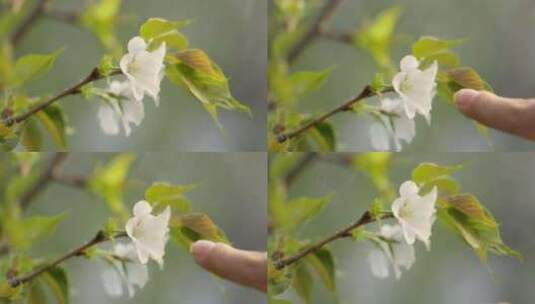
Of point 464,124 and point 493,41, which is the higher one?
point 493,41

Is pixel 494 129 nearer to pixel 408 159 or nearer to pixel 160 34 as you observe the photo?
pixel 408 159

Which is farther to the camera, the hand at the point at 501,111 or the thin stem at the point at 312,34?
the thin stem at the point at 312,34

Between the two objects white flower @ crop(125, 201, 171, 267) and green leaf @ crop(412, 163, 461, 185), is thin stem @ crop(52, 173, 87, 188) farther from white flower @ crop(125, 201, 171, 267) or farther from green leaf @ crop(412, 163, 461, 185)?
green leaf @ crop(412, 163, 461, 185)

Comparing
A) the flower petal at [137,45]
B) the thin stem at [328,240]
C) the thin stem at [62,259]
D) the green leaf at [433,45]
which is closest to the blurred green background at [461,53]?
the green leaf at [433,45]

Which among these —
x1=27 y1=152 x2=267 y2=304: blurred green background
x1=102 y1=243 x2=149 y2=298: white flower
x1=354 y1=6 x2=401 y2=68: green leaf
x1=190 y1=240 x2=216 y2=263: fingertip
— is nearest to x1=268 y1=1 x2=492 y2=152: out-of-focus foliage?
x1=354 y1=6 x2=401 y2=68: green leaf

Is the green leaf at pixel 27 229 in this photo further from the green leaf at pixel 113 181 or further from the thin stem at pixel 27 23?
the thin stem at pixel 27 23

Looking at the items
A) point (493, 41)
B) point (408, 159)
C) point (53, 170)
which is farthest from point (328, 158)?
point (53, 170)

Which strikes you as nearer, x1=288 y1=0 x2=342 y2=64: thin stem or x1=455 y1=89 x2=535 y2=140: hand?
x1=455 y1=89 x2=535 y2=140: hand
